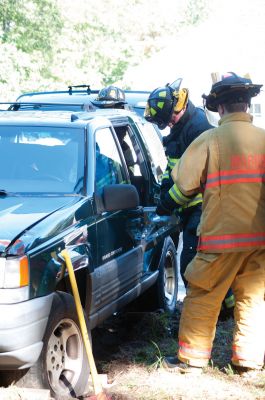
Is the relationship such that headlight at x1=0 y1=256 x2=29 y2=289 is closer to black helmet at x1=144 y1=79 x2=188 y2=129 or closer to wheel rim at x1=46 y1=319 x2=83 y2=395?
wheel rim at x1=46 y1=319 x2=83 y2=395

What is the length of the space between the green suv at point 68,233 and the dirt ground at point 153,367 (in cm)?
29

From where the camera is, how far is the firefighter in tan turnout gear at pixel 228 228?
5.08m

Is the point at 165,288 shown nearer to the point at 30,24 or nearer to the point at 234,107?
the point at 234,107

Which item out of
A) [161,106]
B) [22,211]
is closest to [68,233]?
A: [22,211]

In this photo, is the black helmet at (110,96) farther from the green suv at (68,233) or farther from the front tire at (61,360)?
the front tire at (61,360)

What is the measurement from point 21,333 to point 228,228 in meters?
1.54

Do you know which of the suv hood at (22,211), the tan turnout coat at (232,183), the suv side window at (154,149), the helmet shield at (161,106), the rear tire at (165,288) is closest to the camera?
the suv hood at (22,211)

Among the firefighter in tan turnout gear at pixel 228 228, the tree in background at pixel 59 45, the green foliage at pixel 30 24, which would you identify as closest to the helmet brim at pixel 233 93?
the firefighter in tan turnout gear at pixel 228 228

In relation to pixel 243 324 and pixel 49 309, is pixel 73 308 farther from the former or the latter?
pixel 243 324

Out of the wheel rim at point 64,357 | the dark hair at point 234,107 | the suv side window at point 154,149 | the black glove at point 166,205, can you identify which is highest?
the dark hair at point 234,107

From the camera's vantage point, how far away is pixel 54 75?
92.8 ft

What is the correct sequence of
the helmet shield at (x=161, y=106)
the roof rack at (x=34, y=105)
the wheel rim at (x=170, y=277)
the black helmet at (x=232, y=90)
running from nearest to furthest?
the black helmet at (x=232, y=90) → the helmet shield at (x=161, y=106) → the roof rack at (x=34, y=105) → the wheel rim at (x=170, y=277)

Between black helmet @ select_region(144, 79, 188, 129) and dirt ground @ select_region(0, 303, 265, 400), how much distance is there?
5.93 ft

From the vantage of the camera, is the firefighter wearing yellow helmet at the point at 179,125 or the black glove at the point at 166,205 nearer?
the black glove at the point at 166,205
